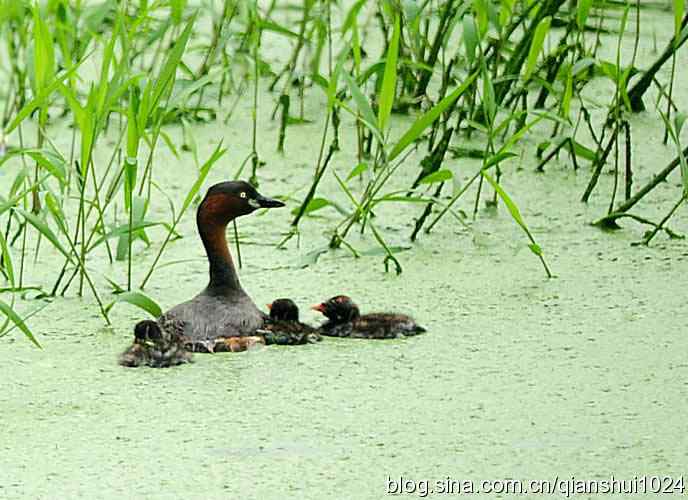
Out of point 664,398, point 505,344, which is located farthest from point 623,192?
point 664,398

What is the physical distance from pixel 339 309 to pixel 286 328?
4.7 inches

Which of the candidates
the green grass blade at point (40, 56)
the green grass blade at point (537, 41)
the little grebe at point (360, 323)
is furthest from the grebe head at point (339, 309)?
the green grass blade at point (537, 41)

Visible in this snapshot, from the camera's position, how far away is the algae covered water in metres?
2.65

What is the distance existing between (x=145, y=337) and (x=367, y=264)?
835 millimetres

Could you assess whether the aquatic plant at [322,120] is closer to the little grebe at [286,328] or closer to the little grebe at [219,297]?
the little grebe at [219,297]

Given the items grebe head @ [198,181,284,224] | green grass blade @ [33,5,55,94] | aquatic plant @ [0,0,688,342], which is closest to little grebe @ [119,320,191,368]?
aquatic plant @ [0,0,688,342]

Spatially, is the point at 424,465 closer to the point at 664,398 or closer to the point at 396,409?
the point at 396,409

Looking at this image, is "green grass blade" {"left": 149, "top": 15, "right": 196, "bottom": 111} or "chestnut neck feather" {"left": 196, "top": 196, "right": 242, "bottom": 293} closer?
"green grass blade" {"left": 149, "top": 15, "right": 196, "bottom": 111}

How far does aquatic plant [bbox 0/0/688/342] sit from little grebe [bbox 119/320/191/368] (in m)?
0.13

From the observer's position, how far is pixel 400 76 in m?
5.00

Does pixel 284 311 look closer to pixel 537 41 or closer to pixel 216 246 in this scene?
pixel 216 246

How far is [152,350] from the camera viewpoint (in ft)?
10.4

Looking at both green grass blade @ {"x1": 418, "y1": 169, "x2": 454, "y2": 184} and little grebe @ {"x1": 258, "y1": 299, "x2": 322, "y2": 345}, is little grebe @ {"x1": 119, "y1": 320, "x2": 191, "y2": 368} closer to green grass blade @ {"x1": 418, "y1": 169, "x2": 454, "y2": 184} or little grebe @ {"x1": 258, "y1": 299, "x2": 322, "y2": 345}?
little grebe @ {"x1": 258, "y1": 299, "x2": 322, "y2": 345}

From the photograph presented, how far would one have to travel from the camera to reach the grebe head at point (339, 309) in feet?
11.0
